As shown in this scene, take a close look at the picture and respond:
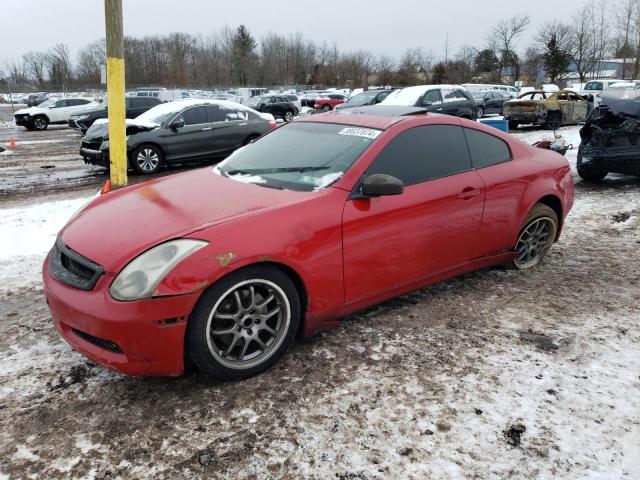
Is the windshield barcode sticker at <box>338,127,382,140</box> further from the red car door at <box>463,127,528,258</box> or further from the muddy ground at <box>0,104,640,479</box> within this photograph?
the muddy ground at <box>0,104,640,479</box>

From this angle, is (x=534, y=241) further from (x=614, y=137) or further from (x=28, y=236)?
(x=28, y=236)

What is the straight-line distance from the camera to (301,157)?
3758mm

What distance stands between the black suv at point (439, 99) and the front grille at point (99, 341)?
13.5m

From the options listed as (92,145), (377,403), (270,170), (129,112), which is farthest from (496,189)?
(129,112)

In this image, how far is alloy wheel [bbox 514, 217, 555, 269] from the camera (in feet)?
15.3

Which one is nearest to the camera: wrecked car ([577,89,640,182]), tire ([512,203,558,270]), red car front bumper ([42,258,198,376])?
red car front bumper ([42,258,198,376])

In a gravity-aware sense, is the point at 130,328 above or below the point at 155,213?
below

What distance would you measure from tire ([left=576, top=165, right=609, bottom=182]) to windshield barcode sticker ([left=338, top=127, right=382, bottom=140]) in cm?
662

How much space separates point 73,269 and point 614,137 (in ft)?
27.7

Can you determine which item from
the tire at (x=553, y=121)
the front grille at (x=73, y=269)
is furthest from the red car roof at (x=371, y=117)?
the tire at (x=553, y=121)

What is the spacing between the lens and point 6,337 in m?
3.57

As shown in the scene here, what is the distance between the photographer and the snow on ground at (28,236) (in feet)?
15.5

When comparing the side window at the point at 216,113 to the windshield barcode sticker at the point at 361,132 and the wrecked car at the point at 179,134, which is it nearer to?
the wrecked car at the point at 179,134

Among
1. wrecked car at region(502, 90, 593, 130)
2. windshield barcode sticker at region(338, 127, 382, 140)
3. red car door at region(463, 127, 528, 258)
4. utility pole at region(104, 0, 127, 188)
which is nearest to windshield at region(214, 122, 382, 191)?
windshield barcode sticker at region(338, 127, 382, 140)
